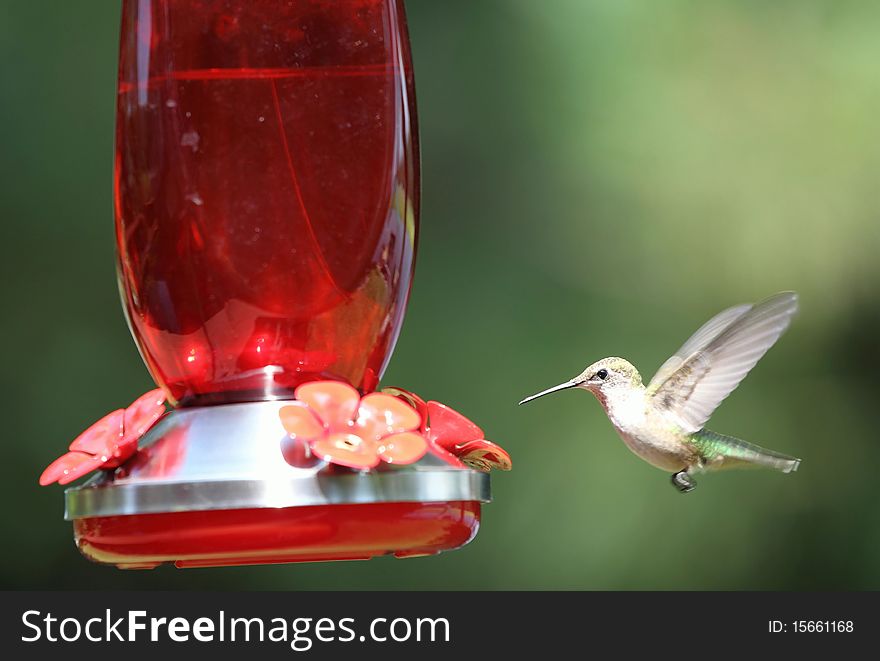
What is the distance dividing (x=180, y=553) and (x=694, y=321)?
3728 mm

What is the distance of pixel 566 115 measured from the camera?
543cm

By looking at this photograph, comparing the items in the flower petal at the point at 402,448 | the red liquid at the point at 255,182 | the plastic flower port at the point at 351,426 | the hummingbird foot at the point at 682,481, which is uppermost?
the red liquid at the point at 255,182

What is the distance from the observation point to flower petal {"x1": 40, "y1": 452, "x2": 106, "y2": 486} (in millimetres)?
1871

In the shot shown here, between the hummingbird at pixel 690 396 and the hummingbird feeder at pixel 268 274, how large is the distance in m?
0.64

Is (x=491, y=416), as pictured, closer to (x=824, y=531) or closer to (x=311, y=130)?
(x=824, y=531)

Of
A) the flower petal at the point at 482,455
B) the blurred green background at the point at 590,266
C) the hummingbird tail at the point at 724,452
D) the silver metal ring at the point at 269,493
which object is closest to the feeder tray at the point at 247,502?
the silver metal ring at the point at 269,493

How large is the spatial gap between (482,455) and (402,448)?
0.35 meters

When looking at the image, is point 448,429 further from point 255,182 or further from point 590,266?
point 590,266

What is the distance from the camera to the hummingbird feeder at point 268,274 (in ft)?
5.95

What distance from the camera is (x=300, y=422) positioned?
5.86ft

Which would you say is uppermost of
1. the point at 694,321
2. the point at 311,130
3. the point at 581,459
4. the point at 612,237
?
the point at 311,130

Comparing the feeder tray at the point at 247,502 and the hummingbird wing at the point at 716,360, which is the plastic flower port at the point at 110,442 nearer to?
the feeder tray at the point at 247,502

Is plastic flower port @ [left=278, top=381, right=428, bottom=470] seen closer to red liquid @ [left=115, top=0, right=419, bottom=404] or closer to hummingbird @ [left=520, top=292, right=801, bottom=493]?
red liquid @ [left=115, top=0, right=419, bottom=404]

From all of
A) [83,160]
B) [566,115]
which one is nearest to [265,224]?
[83,160]
